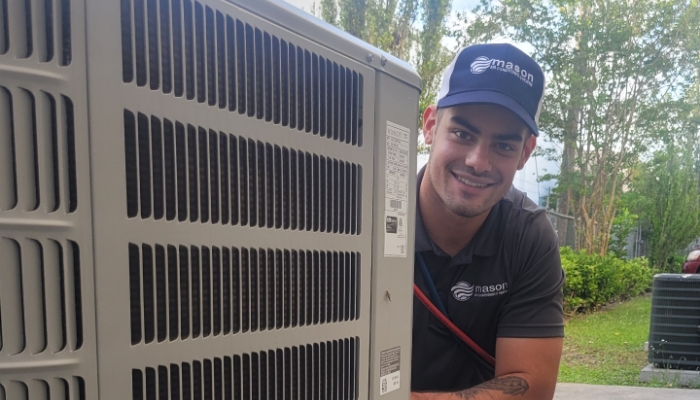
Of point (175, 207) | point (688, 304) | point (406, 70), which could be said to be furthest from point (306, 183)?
point (688, 304)

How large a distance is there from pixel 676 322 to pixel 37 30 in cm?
577

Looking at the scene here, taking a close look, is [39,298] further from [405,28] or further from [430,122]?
[405,28]

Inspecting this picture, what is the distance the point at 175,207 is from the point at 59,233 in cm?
13

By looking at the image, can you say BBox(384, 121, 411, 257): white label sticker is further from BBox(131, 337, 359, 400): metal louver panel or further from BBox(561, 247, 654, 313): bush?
BBox(561, 247, 654, 313): bush

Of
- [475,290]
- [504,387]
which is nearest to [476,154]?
[475,290]

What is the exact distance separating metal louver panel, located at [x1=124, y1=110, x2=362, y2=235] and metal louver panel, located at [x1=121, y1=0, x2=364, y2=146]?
0.04 metres

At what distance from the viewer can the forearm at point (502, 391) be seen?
1.39 m

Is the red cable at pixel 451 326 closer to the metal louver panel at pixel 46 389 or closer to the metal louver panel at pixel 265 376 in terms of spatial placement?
the metal louver panel at pixel 265 376

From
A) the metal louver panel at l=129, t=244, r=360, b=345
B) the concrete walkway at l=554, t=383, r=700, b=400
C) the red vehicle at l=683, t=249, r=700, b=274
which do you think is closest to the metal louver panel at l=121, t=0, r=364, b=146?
the metal louver panel at l=129, t=244, r=360, b=345

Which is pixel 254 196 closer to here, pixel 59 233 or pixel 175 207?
pixel 175 207

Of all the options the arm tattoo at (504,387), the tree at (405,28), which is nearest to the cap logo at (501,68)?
the arm tattoo at (504,387)

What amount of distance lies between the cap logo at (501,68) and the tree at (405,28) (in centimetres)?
632

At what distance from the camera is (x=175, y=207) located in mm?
612

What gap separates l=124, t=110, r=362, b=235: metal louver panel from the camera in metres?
0.59
